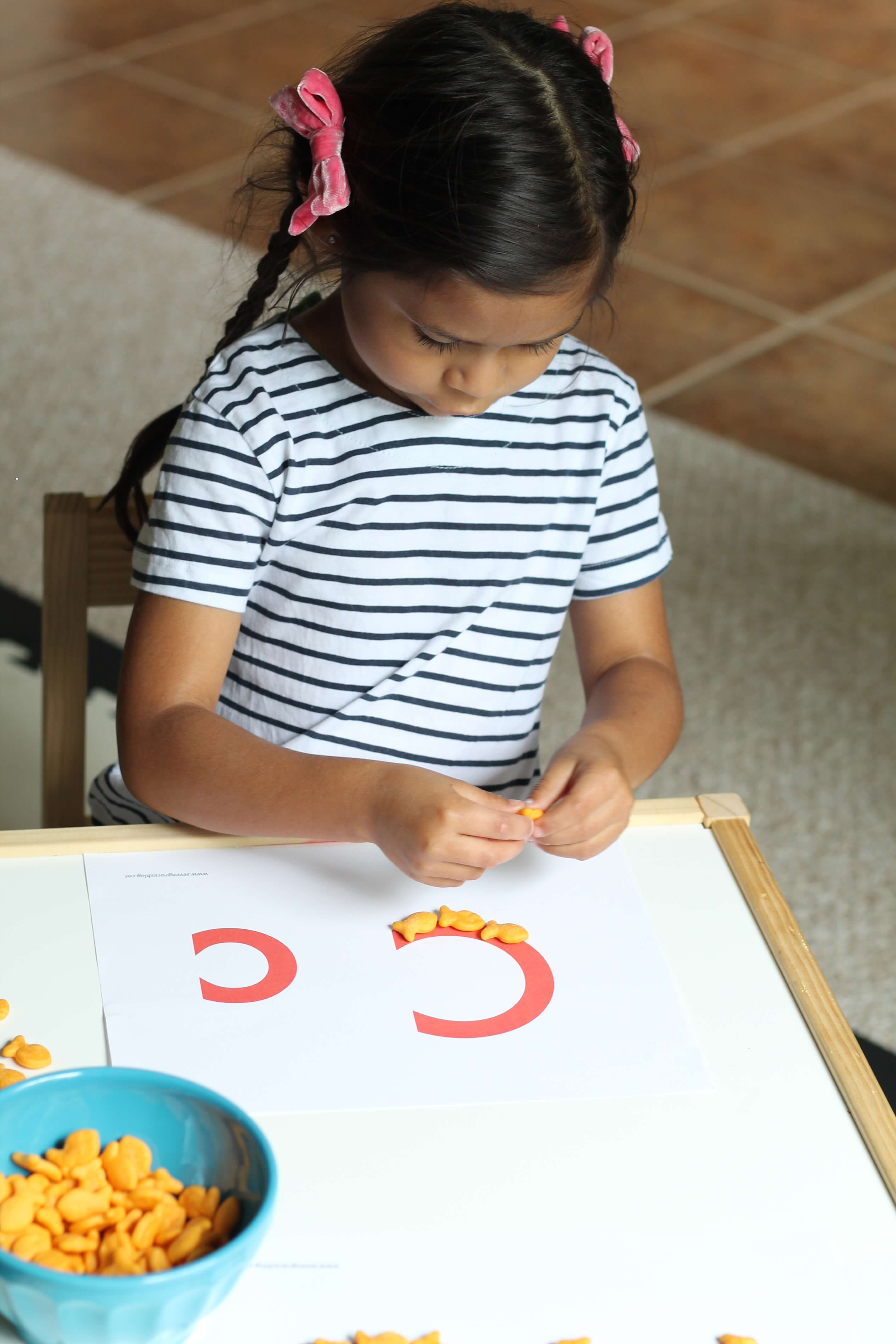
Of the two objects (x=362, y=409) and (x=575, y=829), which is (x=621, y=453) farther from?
(x=575, y=829)

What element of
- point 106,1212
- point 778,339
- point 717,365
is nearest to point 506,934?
point 106,1212

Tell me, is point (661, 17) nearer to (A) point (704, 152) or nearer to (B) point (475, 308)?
(A) point (704, 152)

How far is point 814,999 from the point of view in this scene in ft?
2.16

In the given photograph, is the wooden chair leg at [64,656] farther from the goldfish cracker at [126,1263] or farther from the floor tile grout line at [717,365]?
the floor tile grout line at [717,365]

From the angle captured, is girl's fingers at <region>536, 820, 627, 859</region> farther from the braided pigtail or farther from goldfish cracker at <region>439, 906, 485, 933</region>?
the braided pigtail

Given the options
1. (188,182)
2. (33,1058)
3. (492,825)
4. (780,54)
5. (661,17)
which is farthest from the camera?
(661,17)

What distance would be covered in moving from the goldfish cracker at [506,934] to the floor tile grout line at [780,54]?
3316 mm

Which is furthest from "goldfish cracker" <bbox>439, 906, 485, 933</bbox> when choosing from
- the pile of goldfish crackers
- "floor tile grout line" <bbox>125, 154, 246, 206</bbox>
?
"floor tile grout line" <bbox>125, 154, 246, 206</bbox>

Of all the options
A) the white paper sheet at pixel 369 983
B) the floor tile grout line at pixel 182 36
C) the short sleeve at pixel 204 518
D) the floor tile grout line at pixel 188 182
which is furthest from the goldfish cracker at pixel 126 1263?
A: the floor tile grout line at pixel 182 36

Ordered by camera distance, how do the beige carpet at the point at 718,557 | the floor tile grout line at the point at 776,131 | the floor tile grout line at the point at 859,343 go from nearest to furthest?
the beige carpet at the point at 718,557, the floor tile grout line at the point at 859,343, the floor tile grout line at the point at 776,131

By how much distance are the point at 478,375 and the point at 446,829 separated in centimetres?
25

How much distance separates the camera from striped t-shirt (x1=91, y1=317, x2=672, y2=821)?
0.83 m

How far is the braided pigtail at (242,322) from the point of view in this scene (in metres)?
0.84

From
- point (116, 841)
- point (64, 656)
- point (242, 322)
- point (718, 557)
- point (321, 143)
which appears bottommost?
point (718, 557)
